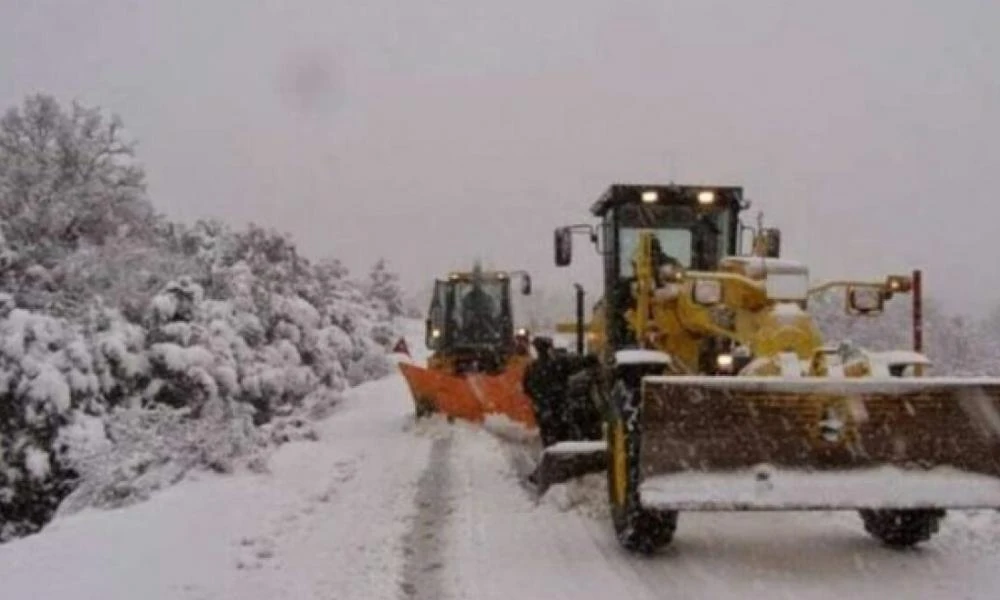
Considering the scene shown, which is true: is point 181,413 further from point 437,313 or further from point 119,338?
point 437,313

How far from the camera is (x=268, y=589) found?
20.9 ft

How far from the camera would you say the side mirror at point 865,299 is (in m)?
9.04

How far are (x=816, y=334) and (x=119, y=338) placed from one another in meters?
11.3

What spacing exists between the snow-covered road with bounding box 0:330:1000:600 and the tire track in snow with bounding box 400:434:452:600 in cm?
2

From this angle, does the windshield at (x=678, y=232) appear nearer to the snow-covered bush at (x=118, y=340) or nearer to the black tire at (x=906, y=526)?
the black tire at (x=906, y=526)

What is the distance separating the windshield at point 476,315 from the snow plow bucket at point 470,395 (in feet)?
10.8

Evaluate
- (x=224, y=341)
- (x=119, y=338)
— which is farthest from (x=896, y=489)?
(x=224, y=341)

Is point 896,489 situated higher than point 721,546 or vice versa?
point 896,489

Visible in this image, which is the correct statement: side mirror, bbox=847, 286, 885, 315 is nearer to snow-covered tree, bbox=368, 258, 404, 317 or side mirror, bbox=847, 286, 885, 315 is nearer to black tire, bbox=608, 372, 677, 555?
black tire, bbox=608, 372, 677, 555

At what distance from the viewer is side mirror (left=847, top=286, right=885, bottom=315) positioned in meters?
9.04

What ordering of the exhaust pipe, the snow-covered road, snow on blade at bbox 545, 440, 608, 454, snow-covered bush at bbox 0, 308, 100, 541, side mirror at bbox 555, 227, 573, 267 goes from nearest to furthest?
the snow-covered road
snow on blade at bbox 545, 440, 608, 454
side mirror at bbox 555, 227, 573, 267
the exhaust pipe
snow-covered bush at bbox 0, 308, 100, 541

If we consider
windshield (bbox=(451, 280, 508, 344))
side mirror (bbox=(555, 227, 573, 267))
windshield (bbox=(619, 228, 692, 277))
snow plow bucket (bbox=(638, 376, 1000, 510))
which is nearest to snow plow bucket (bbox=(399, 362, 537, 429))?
windshield (bbox=(451, 280, 508, 344))

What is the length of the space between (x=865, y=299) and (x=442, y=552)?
→ 399cm

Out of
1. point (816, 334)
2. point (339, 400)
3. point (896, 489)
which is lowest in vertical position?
point (339, 400)
